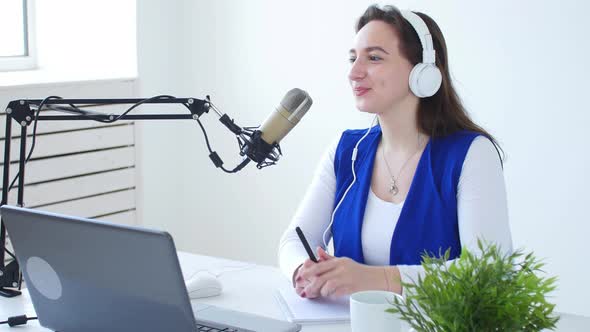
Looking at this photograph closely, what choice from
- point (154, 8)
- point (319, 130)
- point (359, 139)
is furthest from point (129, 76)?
point (359, 139)

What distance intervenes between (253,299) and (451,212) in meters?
0.53

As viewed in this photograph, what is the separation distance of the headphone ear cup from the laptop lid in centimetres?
97

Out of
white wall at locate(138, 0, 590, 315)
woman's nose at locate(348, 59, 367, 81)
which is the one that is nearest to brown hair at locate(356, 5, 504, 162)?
woman's nose at locate(348, 59, 367, 81)

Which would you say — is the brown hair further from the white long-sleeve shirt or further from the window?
the window

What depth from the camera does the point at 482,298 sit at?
1.04m

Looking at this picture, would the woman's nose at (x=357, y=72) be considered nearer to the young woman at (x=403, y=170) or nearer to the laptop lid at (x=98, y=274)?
the young woman at (x=403, y=170)

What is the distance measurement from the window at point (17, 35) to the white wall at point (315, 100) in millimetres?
456

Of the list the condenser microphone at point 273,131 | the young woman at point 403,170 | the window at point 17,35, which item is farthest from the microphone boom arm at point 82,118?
the window at point 17,35

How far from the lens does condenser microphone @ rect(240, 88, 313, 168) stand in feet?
5.38

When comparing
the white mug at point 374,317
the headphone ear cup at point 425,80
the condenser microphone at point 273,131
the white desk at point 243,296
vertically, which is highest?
the headphone ear cup at point 425,80

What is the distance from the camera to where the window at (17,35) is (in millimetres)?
3473

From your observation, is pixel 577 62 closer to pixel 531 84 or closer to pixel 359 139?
pixel 531 84

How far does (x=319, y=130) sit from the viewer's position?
338 centimetres

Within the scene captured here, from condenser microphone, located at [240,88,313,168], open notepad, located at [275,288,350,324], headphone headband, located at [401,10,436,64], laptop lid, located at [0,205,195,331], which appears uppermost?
headphone headband, located at [401,10,436,64]
